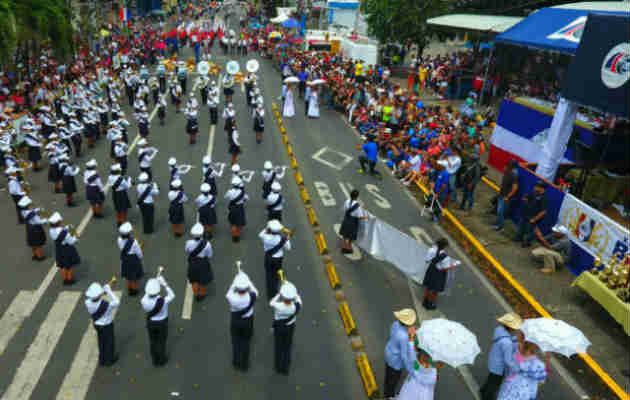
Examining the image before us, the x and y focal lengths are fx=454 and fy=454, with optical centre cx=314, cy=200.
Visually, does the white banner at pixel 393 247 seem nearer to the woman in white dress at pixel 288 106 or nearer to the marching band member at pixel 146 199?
the marching band member at pixel 146 199

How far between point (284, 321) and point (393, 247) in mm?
4066

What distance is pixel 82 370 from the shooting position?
7422mm

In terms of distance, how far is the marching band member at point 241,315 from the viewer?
6836 millimetres

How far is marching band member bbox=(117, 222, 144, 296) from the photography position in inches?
344

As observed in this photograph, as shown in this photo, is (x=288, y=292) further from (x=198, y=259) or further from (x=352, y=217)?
(x=352, y=217)

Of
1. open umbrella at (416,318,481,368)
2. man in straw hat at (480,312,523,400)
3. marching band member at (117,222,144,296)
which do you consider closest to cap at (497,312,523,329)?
man in straw hat at (480,312,523,400)

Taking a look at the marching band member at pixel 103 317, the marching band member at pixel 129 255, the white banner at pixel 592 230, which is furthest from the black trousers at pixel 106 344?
the white banner at pixel 592 230

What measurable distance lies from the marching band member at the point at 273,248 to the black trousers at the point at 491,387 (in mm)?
4123

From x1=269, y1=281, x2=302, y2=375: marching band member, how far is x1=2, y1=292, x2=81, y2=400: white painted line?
3832mm

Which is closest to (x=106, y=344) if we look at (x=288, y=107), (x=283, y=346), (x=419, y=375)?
(x=283, y=346)

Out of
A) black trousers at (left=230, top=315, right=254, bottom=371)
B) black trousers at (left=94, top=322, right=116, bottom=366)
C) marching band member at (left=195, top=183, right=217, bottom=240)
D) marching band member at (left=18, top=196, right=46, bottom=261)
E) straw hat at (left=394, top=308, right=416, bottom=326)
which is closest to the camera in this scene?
straw hat at (left=394, top=308, right=416, bottom=326)

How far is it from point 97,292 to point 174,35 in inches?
1573

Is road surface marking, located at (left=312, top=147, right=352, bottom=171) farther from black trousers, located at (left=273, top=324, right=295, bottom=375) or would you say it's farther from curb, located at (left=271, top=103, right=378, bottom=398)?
black trousers, located at (left=273, top=324, right=295, bottom=375)

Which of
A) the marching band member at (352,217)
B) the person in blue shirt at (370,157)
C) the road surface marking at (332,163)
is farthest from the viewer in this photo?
the road surface marking at (332,163)
